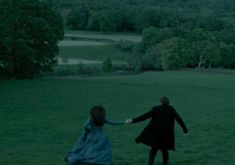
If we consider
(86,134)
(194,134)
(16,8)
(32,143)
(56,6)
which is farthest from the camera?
(56,6)

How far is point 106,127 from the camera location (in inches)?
866

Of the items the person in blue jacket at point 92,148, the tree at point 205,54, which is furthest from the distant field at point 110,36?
the person in blue jacket at point 92,148

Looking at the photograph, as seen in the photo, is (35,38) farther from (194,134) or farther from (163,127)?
(163,127)

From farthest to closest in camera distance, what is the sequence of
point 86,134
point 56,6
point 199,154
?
point 56,6, point 199,154, point 86,134

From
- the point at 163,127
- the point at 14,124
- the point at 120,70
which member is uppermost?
the point at 163,127

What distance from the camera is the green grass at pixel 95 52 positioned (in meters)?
106

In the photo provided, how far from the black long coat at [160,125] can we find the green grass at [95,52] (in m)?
91.9

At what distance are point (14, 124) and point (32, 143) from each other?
511 cm

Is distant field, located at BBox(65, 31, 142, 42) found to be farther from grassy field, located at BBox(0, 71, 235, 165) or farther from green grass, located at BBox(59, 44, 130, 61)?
grassy field, located at BBox(0, 71, 235, 165)

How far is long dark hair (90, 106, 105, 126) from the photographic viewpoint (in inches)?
389

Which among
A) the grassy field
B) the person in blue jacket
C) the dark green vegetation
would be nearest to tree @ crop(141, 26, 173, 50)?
the dark green vegetation

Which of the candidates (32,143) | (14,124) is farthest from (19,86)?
(32,143)

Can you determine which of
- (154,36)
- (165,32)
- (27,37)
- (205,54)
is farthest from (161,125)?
(154,36)

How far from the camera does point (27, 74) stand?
51969 mm
